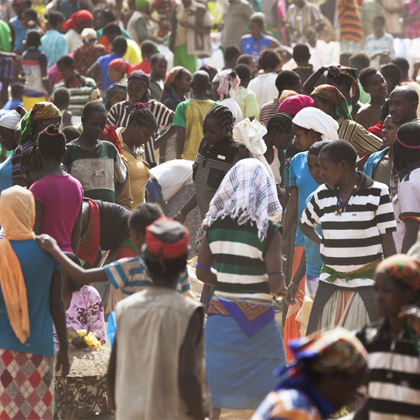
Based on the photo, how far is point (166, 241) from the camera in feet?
15.2

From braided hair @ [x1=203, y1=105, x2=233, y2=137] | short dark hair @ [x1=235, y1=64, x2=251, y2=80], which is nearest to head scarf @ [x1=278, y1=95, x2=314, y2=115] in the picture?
braided hair @ [x1=203, y1=105, x2=233, y2=137]

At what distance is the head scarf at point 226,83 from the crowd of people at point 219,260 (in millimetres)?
19

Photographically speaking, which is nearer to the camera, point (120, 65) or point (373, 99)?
point (373, 99)

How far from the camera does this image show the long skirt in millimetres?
6523

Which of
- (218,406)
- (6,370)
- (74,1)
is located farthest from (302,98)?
(74,1)

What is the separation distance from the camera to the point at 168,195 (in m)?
10.7

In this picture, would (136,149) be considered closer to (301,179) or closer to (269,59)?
(301,179)

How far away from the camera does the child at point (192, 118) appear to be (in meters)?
11.5

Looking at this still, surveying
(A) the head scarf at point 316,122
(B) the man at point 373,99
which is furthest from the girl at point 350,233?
(B) the man at point 373,99

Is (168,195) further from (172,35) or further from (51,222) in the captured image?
(172,35)

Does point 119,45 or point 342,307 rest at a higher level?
point 119,45

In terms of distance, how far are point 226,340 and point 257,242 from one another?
24.1 inches

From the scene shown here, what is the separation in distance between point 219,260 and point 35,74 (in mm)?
10316

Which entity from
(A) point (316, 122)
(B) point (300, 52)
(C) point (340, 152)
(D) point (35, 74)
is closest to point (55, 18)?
(D) point (35, 74)
